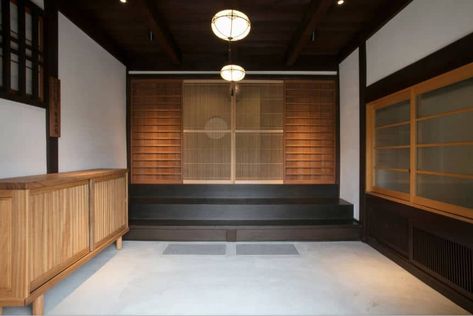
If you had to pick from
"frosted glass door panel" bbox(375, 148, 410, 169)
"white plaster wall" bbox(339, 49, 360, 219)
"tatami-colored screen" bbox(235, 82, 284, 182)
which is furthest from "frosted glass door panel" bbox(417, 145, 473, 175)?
"tatami-colored screen" bbox(235, 82, 284, 182)

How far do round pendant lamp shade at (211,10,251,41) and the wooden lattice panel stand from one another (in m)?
2.52

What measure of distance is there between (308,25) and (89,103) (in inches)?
123

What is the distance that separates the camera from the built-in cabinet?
1860 millimetres

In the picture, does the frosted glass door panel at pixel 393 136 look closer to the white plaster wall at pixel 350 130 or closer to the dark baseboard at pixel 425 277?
the white plaster wall at pixel 350 130

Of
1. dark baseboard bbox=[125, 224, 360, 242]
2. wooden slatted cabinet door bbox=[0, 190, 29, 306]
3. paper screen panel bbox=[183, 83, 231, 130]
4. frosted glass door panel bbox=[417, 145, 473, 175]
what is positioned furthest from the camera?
paper screen panel bbox=[183, 83, 231, 130]

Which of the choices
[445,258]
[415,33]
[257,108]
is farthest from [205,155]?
[445,258]

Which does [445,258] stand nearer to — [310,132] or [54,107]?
[310,132]

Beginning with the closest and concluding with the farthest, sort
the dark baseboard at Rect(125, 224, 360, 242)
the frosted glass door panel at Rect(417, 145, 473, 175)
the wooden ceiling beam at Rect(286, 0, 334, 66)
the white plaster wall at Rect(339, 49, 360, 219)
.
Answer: the frosted glass door panel at Rect(417, 145, 473, 175), the wooden ceiling beam at Rect(286, 0, 334, 66), the dark baseboard at Rect(125, 224, 360, 242), the white plaster wall at Rect(339, 49, 360, 219)

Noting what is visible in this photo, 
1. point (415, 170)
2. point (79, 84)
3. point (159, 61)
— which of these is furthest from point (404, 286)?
point (159, 61)

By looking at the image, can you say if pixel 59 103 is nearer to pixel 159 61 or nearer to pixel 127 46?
pixel 127 46

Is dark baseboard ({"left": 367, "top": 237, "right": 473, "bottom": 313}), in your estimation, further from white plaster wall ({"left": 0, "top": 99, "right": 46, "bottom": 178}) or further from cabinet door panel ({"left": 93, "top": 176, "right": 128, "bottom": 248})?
white plaster wall ({"left": 0, "top": 99, "right": 46, "bottom": 178})

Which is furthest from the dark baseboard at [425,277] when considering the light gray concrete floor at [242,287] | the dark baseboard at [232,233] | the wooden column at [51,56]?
the wooden column at [51,56]

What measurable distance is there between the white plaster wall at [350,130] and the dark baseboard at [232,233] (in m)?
0.77

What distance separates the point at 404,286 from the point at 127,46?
4967 mm
